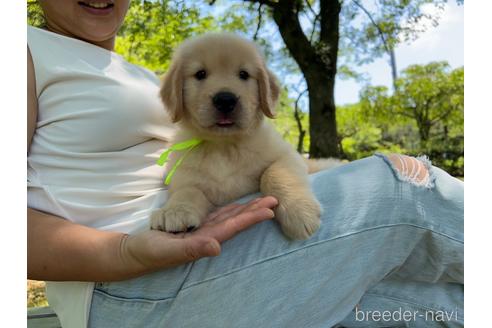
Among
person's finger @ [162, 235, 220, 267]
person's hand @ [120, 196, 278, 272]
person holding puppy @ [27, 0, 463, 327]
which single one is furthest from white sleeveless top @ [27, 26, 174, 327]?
person's finger @ [162, 235, 220, 267]

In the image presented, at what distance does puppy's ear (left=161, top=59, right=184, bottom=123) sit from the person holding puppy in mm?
92

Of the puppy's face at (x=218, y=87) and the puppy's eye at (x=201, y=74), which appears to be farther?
the puppy's eye at (x=201, y=74)

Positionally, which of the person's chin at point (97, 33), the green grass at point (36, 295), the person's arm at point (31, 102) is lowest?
the green grass at point (36, 295)

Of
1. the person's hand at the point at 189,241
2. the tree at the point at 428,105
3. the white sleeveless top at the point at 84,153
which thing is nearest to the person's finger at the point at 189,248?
the person's hand at the point at 189,241

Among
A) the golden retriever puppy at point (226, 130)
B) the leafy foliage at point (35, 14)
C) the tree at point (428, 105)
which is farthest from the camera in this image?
the tree at point (428, 105)

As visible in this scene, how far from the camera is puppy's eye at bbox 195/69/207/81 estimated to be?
7.07 feet

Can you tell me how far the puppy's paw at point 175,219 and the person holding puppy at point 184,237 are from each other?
0.15 ft

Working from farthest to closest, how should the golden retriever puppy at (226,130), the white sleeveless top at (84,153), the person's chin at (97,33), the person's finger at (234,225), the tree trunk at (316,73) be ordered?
the tree trunk at (316,73), the person's chin at (97,33), the golden retriever puppy at (226,130), the white sleeveless top at (84,153), the person's finger at (234,225)

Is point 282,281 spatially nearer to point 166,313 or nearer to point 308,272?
point 308,272

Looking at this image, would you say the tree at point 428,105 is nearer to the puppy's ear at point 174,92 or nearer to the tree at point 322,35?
the tree at point 322,35

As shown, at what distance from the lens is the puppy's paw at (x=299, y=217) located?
5.61 ft

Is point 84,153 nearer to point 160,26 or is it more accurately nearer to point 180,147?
point 180,147
